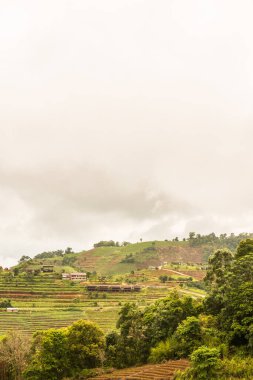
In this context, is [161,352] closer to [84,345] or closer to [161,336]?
[161,336]

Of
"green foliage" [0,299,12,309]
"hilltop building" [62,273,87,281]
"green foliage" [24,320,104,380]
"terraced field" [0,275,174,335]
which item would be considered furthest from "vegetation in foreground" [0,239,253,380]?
"hilltop building" [62,273,87,281]

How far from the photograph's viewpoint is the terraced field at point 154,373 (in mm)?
30183

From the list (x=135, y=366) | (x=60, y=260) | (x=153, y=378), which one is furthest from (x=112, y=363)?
(x=60, y=260)

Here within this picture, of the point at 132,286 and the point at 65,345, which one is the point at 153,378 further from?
the point at 132,286

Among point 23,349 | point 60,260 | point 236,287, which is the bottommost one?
point 23,349

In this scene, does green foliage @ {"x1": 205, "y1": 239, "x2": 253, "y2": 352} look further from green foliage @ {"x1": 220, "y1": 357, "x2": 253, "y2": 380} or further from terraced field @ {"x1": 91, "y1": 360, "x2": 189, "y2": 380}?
terraced field @ {"x1": 91, "y1": 360, "x2": 189, "y2": 380}

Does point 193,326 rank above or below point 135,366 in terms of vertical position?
above

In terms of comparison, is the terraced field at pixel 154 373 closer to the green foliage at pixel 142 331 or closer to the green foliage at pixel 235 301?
the green foliage at pixel 142 331

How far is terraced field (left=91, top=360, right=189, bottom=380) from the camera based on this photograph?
3018 cm

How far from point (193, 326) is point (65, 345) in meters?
12.3

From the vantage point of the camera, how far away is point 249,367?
90.4 feet

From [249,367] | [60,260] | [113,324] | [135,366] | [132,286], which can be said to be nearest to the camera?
[249,367]

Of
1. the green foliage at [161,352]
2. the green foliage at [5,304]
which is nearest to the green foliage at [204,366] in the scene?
the green foliage at [161,352]

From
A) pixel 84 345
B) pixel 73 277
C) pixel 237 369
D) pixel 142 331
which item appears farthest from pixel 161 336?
pixel 73 277
